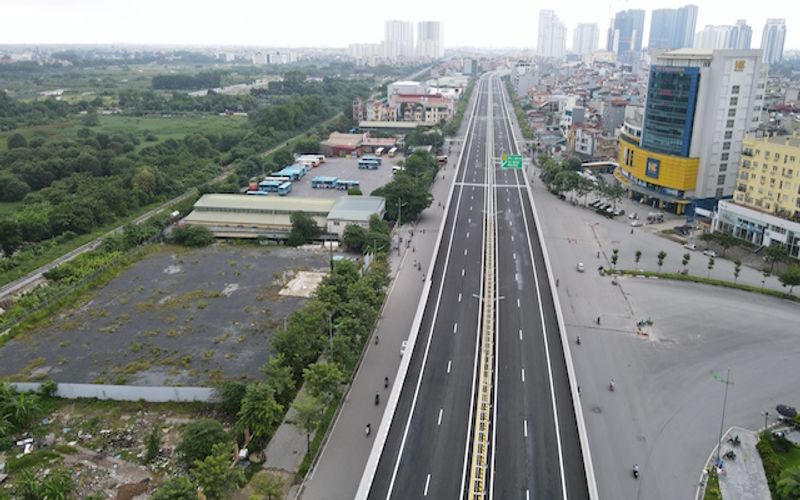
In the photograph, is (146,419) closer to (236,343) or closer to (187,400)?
(187,400)

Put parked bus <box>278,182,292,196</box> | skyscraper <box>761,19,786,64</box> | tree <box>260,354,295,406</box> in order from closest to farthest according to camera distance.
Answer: tree <box>260,354,295,406</box> → parked bus <box>278,182,292,196</box> → skyscraper <box>761,19,786,64</box>

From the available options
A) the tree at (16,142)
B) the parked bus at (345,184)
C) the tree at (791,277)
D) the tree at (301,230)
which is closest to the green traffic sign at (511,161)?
the parked bus at (345,184)

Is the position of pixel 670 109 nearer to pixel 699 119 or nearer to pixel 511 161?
pixel 699 119

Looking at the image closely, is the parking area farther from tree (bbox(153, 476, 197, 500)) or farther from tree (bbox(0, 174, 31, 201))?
tree (bbox(153, 476, 197, 500))

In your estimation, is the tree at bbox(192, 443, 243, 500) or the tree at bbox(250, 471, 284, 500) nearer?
the tree at bbox(192, 443, 243, 500)

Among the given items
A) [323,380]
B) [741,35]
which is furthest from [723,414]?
[741,35]

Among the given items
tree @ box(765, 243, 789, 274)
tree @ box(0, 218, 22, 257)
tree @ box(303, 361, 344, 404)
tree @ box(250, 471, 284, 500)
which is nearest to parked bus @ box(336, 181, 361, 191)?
tree @ box(0, 218, 22, 257)
